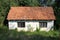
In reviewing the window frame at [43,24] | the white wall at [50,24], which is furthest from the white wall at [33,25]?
the white wall at [50,24]

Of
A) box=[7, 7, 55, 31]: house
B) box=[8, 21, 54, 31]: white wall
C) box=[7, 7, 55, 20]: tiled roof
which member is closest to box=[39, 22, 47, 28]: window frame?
box=[7, 7, 55, 31]: house

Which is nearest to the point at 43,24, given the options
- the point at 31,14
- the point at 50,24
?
the point at 50,24

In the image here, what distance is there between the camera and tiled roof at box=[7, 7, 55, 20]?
25.0 meters

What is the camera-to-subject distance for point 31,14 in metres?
26.1

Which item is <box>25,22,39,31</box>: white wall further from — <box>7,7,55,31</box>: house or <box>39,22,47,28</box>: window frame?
<box>39,22,47,28</box>: window frame

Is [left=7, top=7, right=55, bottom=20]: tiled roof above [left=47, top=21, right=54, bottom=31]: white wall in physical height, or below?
above

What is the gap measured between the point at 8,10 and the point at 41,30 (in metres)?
7.57

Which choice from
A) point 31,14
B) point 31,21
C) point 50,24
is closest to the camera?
point 31,21

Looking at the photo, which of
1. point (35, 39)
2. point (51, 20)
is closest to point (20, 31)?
point (51, 20)

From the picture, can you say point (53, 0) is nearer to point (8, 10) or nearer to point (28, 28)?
point (8, 10)

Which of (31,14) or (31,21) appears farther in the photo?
(31,14)

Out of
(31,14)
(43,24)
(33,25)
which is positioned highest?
(31,14)

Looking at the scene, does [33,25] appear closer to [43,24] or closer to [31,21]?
[31,21]

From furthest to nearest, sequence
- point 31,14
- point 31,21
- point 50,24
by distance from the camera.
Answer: point 31,14
point 50,24
point 31,21
